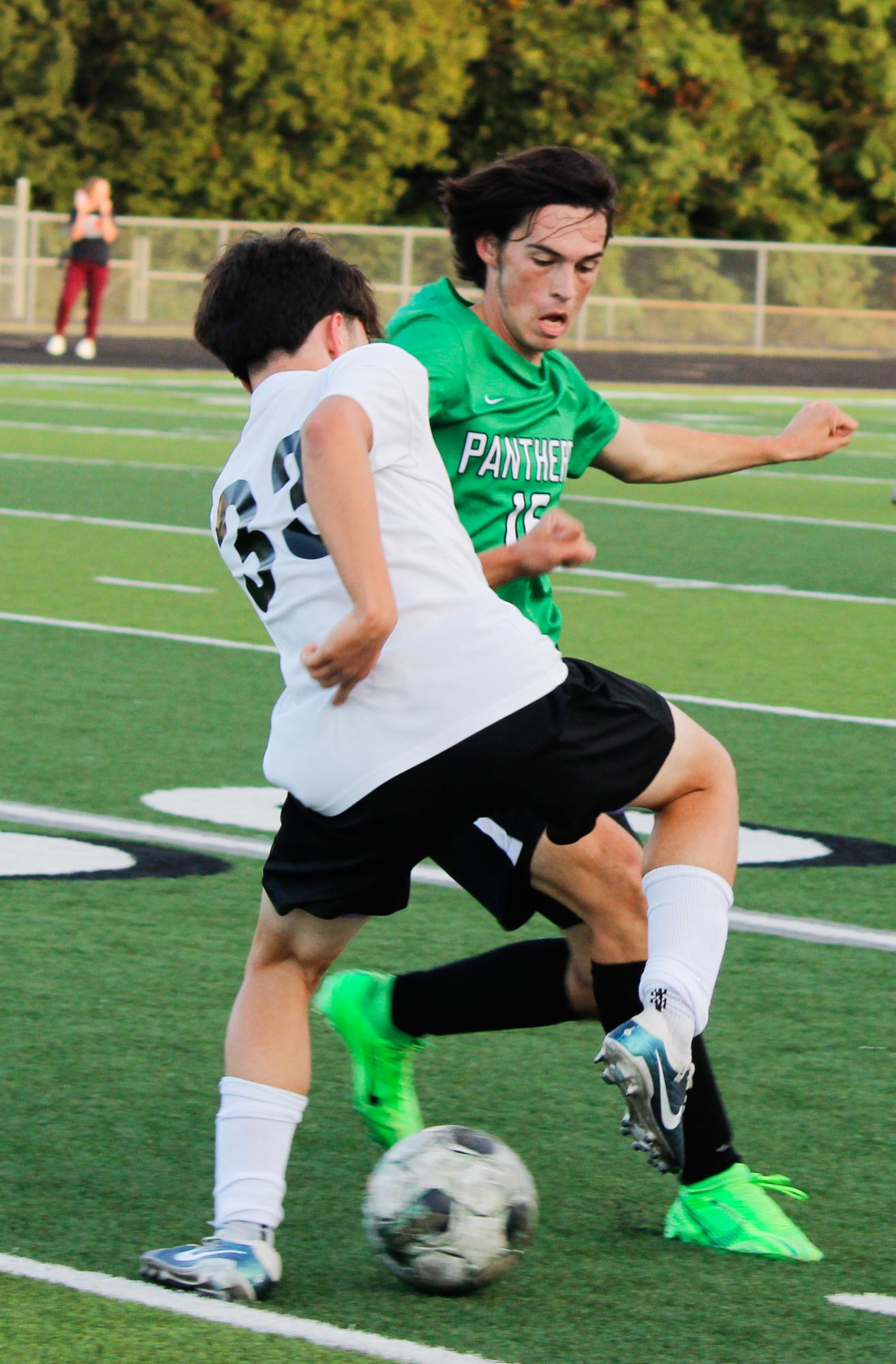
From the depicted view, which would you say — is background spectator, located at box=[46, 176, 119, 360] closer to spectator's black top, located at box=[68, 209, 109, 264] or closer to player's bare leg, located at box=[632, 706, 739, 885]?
spectator's black top, located at box=[68, 209, 109, 264]

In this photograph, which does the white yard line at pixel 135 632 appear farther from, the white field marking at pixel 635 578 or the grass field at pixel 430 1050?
the white field marking at pixel 635 578

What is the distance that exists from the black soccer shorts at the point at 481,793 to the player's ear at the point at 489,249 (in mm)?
905

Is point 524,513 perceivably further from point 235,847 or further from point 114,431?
point 114,431

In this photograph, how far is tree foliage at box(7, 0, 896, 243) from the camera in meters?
42.6

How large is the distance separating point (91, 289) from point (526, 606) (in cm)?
2619

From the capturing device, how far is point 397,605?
11.9 ft

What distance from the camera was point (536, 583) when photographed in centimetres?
445

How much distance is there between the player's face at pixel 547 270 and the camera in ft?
14.2

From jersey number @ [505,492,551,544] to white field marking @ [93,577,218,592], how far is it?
24.7 ft

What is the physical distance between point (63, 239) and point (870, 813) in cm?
3224

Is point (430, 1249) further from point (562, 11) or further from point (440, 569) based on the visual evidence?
point (562, 11)

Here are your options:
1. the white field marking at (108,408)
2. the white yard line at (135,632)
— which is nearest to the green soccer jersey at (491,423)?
the white yard line at (135,632)

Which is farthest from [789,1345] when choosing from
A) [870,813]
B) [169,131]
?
[169,131]

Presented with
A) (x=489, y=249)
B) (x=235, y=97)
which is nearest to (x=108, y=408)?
(x=489, y=249)
